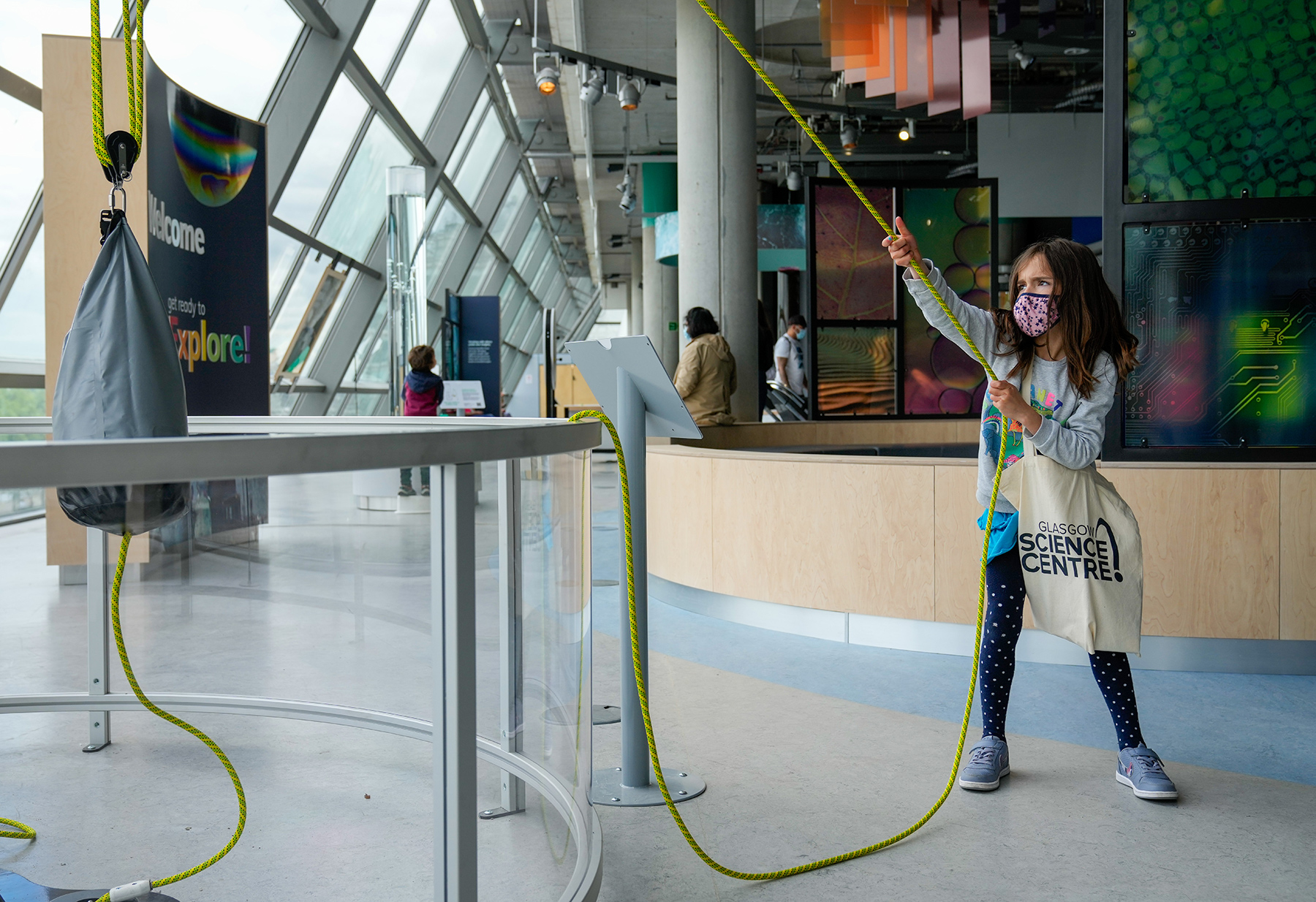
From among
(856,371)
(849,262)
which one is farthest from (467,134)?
(856,371)

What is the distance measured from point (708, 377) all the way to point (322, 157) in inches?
216

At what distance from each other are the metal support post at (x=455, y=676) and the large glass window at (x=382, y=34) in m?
9.02

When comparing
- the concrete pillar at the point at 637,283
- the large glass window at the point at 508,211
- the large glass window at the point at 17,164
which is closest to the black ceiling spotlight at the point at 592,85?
the large glass window at the point at 17,164

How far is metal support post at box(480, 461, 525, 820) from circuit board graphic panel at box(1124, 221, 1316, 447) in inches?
115

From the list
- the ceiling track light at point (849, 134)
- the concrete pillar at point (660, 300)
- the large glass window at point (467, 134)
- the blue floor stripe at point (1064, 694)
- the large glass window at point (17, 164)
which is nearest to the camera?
the blue floor stripe at point (1064, 694)

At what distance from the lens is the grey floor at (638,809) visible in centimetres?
194

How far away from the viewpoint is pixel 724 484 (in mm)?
4469

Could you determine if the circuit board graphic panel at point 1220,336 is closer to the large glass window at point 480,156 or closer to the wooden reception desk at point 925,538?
the wooden reception desk at point 925,538

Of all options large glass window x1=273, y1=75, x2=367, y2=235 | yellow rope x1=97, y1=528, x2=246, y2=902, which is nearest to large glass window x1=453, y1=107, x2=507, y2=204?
large glass window x1=273, y1=75, x2=367, y2=235

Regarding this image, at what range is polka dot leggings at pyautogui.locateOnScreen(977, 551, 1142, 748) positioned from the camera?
2.45 m

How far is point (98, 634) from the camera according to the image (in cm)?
263

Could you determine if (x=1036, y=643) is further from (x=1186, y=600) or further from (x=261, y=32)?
(x=261, y=32)

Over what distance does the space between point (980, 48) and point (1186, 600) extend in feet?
16.9

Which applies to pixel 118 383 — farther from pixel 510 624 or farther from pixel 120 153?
pixel 510 624
